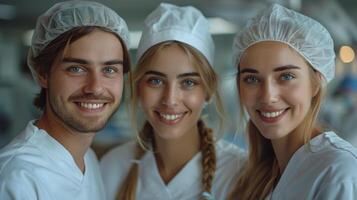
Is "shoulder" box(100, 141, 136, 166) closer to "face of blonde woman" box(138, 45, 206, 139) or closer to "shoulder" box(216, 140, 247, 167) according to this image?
"face of blonde woman" box(138, 45, 206, 139)

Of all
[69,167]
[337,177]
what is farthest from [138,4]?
[337,177]

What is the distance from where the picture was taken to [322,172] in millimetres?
1124

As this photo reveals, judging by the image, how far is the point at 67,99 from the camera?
1.36 metres

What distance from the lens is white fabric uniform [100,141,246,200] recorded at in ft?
5.32

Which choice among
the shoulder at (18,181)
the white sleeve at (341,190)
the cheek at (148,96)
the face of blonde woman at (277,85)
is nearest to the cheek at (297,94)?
the face of blonde woman at (277,85)

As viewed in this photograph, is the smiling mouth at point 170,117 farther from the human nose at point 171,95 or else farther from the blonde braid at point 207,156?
the blonde braid at point 207,156

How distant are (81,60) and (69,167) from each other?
0.34 m

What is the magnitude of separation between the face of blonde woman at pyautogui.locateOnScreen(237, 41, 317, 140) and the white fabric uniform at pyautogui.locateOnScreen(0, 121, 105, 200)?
23.8 inches

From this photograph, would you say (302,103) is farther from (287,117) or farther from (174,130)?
(174,130)

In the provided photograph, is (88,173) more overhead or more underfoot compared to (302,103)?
more underfoot

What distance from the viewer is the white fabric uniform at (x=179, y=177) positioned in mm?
1621

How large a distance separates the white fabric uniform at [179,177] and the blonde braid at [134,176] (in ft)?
0.06

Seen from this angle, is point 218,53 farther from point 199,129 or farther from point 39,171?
point 39,171

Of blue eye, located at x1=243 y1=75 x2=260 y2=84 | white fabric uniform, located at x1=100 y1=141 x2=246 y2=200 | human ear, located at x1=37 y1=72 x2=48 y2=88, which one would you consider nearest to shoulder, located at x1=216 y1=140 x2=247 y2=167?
white fabric uniform, located at x1=100 y1=141 x2=246 y2=200
